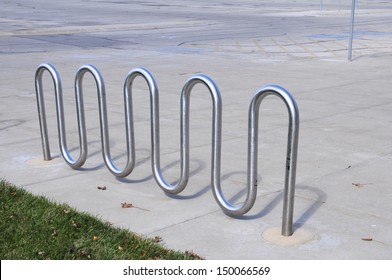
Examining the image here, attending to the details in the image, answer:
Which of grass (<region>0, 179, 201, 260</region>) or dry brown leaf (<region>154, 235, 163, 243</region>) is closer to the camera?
grass (<region>0, 179, 201, 260</region>)

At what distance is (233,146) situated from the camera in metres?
7.76

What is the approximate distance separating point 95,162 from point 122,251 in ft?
8.37

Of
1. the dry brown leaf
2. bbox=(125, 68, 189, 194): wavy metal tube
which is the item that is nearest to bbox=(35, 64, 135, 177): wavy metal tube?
bbox=(125, 68, 189, 194): wavy metal tube

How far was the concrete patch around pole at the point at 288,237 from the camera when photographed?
196 inches

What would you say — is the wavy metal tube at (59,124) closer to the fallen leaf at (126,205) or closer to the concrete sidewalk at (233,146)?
the concrete sidewalk at (233,146)

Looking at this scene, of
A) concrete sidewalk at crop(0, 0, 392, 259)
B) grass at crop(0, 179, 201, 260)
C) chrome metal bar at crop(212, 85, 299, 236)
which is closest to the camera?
grass at crop(0, 179, 201, 260)

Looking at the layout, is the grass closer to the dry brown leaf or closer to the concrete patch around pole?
the dry brown leaf

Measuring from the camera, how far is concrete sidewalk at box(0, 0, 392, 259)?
521 cm

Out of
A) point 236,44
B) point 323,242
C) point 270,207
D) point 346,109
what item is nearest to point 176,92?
point 346,109

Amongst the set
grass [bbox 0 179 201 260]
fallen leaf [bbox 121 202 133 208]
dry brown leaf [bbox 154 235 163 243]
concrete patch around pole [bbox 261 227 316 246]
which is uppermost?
grass [bbox 0 179 201 260]

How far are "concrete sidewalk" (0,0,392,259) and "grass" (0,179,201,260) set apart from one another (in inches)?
7.9

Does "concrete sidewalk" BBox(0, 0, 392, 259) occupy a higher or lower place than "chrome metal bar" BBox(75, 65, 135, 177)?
lower

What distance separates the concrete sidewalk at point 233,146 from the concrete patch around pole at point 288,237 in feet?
0.06

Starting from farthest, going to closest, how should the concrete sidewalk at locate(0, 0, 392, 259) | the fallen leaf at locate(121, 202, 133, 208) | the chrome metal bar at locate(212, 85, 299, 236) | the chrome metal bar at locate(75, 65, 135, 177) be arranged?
1. the chrome metal bar at locate(75, 65, 135, 177)
2. the fallen leaf at locate(121, 202, 133, 208)
3. the concrete sidewalk at locate(0, 0, 392, 259)
4. the chrome metal bar at locate(212, 85, 299, 236)
